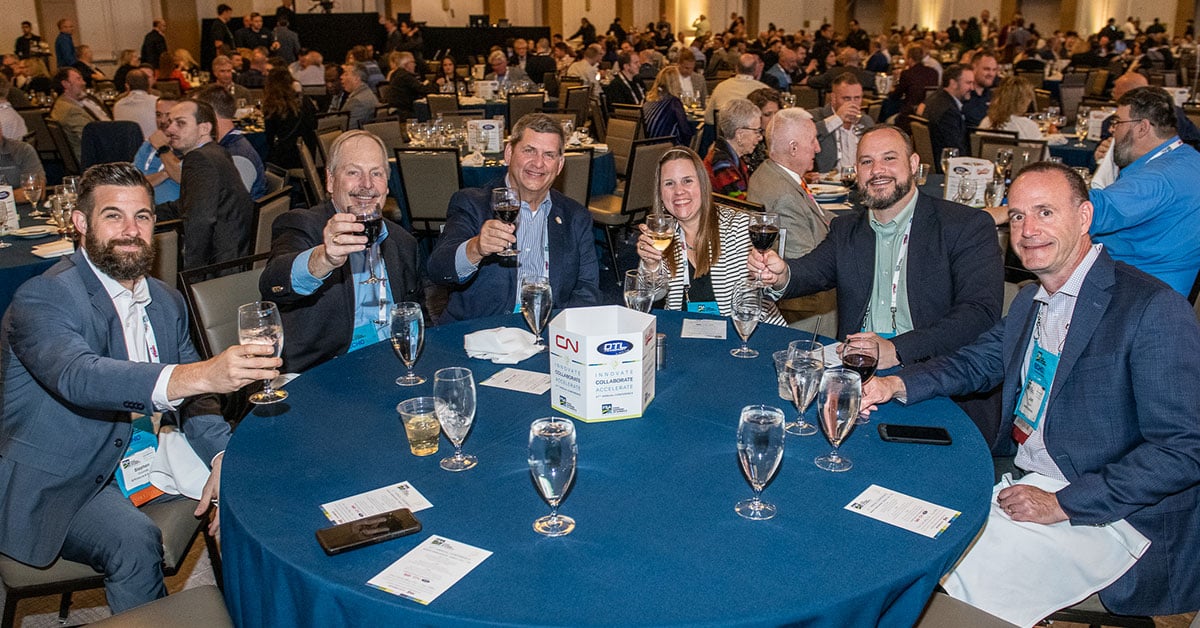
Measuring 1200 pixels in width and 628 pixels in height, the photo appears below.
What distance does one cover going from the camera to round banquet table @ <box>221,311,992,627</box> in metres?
1.53

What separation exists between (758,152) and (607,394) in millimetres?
4162

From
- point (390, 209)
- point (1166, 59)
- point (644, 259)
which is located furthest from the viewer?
point (1166, 59)

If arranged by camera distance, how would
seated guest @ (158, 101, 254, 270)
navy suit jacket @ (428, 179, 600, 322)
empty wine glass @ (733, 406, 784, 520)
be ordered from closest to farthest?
empty wine glass @ (733, 406, 784, 520) → navy suit jacket @ (428, 179, 600, 322) → seated guest @ (158, 101, 254, 270)

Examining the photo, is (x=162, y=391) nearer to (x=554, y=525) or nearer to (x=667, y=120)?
(x=554, y=525)

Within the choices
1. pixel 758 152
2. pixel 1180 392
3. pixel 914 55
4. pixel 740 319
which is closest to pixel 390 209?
pixel 758 152

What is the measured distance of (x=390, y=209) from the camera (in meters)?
6.63

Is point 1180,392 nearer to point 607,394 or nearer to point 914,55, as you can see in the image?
point 607,394

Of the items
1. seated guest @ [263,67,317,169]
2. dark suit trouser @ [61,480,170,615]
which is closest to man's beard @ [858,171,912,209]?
dark suit trouser @ [61,480,170,615]

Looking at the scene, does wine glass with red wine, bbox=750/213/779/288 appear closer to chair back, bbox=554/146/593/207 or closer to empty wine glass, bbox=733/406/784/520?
empty wine glass, bbox=733/406/784/520

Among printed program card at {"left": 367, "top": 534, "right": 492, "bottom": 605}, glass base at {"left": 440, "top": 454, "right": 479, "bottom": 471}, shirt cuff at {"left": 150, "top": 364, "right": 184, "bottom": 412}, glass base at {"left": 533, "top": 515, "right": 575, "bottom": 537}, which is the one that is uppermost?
shirt cuff at {"left": 150, "top": 364, "right": 184, "bottom": 412}

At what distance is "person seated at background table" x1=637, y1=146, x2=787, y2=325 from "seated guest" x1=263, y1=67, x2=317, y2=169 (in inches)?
206

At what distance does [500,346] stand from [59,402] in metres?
1.17

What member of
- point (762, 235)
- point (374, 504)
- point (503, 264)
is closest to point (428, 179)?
point (503, 264)

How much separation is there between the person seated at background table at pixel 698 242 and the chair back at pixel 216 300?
59.5 inches
